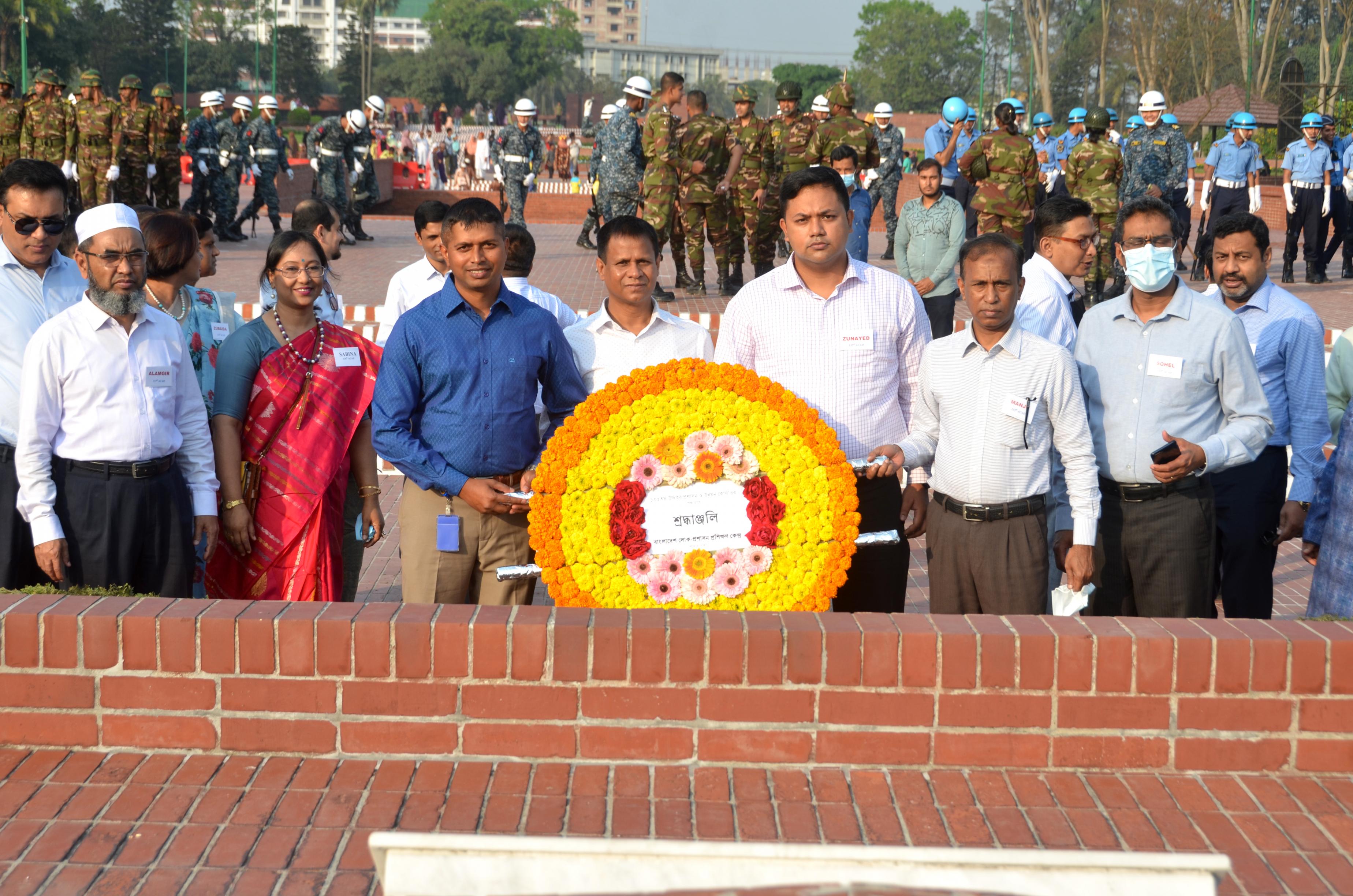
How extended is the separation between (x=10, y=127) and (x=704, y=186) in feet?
34.4

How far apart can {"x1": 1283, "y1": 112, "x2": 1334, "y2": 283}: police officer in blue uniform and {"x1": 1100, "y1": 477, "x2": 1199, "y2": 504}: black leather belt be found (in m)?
14.0

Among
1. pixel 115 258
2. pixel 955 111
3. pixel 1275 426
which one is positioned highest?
pixel 955 111

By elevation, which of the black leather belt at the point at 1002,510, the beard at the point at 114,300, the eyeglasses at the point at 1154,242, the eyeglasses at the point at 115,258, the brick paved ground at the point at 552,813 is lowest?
the brick paved ground at the point at 552,813

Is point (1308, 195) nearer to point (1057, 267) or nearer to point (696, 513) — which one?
point (1057, 267)

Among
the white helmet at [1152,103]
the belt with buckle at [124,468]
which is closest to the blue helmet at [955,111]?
the white helmet at [1152,103]

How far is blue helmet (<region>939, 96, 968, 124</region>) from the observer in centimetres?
1644

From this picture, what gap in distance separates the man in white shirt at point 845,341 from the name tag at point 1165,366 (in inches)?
29.2

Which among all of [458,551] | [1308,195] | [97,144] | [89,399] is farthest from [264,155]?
[458,551]

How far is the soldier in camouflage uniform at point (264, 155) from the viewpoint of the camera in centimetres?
1964

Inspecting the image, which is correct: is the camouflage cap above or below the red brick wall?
above

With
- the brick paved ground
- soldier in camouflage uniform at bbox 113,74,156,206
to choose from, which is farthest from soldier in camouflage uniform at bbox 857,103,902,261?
the brick paved ground

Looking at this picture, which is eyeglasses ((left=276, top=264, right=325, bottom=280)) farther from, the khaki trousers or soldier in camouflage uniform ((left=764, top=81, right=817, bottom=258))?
soldier in camouflage uniform ((left=764, top=81, right=817, bottom=258))

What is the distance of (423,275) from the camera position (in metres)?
6.23

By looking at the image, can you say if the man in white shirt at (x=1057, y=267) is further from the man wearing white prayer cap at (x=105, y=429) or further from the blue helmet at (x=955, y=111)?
the blue helmet at (x=955, y=111)
